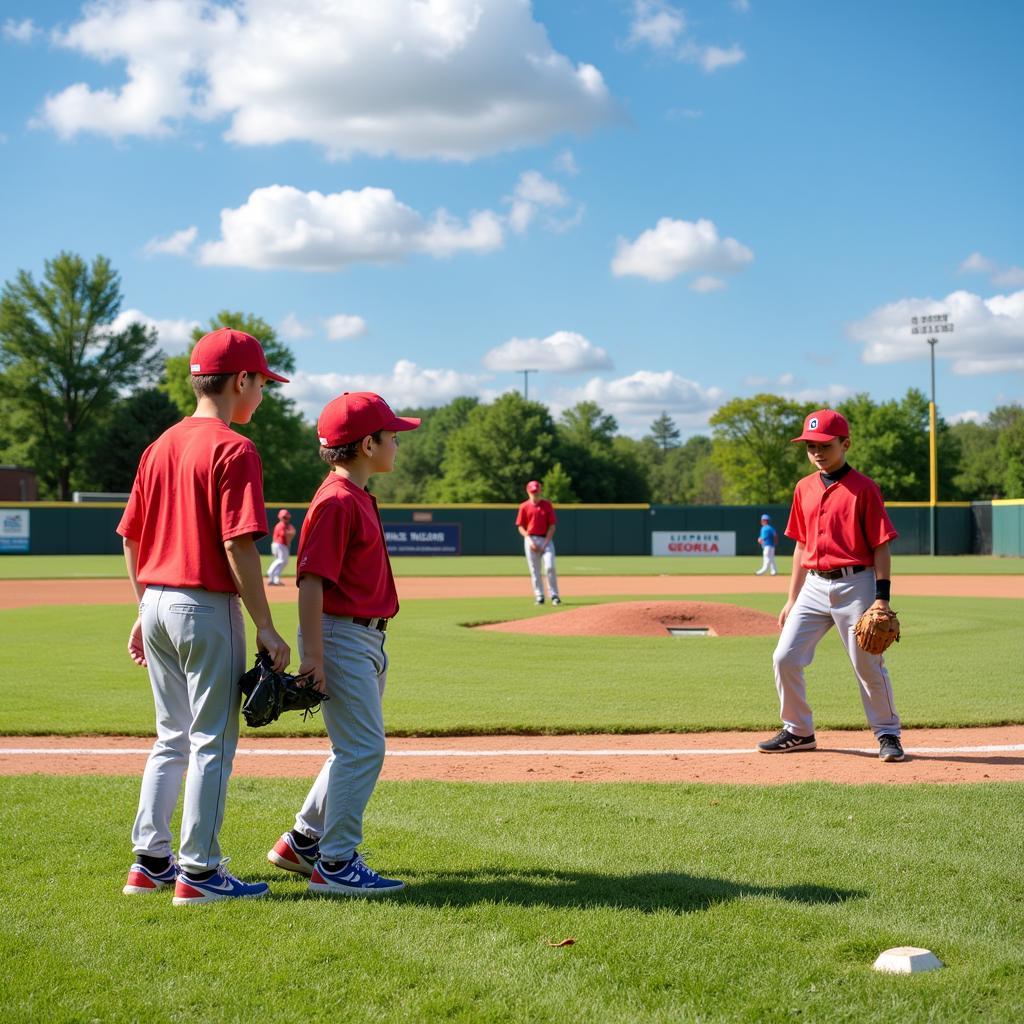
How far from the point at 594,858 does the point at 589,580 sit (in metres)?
24.5

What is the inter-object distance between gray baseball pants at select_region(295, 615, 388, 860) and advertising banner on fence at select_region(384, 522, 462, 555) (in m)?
40.7

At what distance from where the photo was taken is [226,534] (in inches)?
151

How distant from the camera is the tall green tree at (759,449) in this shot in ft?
285

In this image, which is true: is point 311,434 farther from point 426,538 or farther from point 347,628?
point 347,628

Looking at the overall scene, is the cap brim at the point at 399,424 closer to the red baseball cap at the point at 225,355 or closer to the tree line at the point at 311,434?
the red baseball cap at the point at 225,355

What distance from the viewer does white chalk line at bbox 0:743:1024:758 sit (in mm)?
7070

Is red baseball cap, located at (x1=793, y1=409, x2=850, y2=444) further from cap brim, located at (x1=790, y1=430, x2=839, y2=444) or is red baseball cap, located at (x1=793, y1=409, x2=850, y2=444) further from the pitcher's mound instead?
the pitcher's mound

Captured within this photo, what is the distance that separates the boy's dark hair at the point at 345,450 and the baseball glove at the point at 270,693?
805 mm

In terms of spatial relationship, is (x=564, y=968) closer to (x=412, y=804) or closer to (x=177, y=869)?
(x=177, y=869)

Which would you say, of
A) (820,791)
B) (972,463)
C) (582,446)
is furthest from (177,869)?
(972,463)

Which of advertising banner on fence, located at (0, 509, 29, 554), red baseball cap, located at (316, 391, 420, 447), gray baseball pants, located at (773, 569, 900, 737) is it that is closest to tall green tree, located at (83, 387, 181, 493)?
advertising banner on fence, located at (0, 509, 29, 554)

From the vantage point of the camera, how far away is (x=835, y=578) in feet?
22.8

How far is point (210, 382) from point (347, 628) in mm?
1039

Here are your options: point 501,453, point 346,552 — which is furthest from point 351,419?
point 501,453
